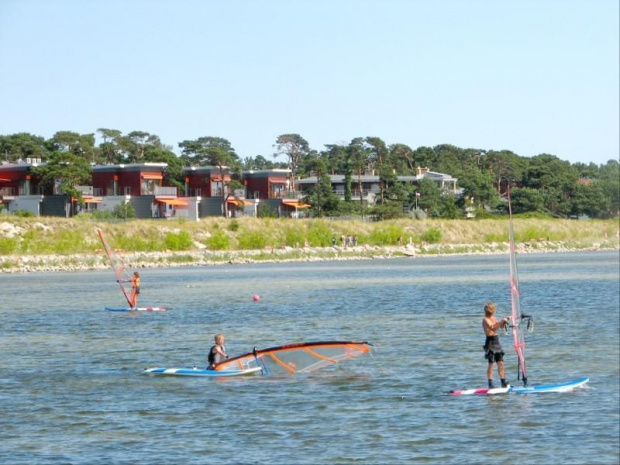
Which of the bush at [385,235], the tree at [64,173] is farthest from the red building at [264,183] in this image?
the tree at [64,173]

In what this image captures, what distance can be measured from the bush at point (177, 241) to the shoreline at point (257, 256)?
1.21 m

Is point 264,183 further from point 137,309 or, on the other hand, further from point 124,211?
point 137,309

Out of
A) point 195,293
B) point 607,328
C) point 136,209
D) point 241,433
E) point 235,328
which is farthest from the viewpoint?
point 136,209

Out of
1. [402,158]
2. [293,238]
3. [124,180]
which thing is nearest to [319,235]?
[293,238]

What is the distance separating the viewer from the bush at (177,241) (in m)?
104

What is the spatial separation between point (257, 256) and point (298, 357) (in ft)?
259

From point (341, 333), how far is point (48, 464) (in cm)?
1968

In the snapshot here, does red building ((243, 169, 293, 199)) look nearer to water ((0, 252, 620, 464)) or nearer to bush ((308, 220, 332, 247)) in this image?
bush ((308, 220, 332, 247))

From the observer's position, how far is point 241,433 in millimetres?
19062

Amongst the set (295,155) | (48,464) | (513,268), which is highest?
(295,155)

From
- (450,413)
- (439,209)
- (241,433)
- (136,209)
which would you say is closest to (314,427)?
(241,433)

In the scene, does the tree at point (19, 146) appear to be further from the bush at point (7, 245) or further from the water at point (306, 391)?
the water at point (306, 391)

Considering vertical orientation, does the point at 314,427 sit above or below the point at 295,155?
below

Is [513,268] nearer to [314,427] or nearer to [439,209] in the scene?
[314,427]
